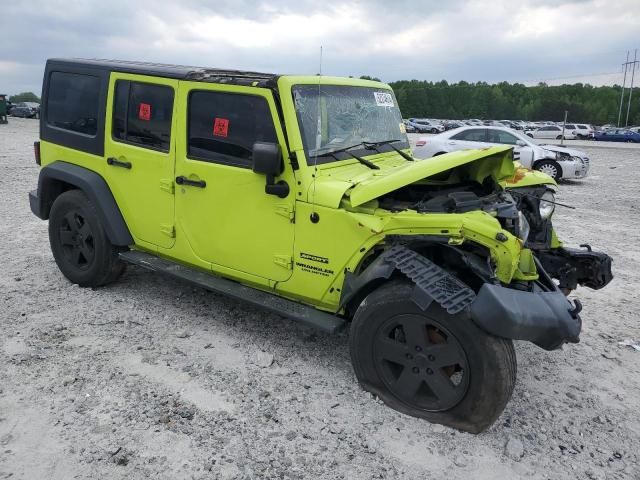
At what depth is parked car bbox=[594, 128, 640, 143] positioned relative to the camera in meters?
43.8

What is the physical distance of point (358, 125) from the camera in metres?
4.23

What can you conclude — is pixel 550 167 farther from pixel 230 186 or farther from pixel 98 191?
pixel 98 191

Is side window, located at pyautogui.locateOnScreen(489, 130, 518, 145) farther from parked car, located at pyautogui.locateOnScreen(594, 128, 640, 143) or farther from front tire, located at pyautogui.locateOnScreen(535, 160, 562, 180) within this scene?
parked car, located at pyautogui.locateOnScreen(594, 128, 640, 143)

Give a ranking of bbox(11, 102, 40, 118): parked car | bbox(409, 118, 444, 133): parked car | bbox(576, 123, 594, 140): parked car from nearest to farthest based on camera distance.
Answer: bbox(11, 102, 40, 118): parked car
bbox(576, 123, 594, 140): parked car
bbox(409, 118, 444, 133): parked car

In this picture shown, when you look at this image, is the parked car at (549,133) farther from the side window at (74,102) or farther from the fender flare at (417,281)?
the fender flare at (417,281)

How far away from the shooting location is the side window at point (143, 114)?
428cm

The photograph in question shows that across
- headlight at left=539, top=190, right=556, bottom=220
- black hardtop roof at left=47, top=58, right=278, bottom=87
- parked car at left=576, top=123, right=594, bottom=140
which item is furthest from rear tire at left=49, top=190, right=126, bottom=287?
parked car at left=576, top=123, right=594, bottom=140

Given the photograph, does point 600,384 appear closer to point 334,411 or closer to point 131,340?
point 334,411

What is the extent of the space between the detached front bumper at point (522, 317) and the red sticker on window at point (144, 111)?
118 inches

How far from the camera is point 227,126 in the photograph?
3.94m

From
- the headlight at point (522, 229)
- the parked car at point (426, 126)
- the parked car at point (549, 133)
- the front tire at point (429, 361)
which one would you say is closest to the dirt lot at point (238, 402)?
the front tire at point (429, 361)

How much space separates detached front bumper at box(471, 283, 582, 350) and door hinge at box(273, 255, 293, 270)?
1.33 metres

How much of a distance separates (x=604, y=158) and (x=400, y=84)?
69.8 metres

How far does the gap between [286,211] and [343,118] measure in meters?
0.94
